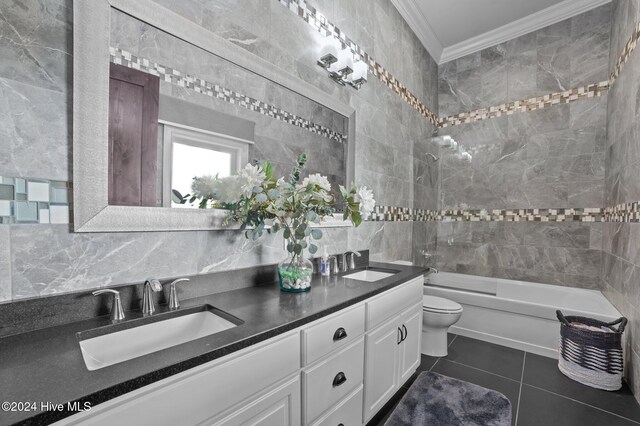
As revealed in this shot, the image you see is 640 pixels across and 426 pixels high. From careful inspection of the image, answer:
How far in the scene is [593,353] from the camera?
80.9 inches

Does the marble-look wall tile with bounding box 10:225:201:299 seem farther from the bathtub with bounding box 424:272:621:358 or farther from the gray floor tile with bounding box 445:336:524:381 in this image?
the bathtub with bounding box 424:272:621:358

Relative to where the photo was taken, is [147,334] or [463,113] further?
[463,113]

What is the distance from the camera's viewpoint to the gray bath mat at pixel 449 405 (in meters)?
1.69

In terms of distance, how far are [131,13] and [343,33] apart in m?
1.59

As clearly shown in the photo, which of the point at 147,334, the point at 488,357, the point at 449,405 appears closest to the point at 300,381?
the point at 147,334

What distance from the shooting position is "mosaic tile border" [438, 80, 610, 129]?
299 centimetres

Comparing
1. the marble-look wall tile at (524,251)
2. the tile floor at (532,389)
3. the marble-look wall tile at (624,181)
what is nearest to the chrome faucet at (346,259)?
the tile floor at (532,389)

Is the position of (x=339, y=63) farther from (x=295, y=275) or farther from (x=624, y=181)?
(x=624, y=181)

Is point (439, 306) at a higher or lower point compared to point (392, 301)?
lower

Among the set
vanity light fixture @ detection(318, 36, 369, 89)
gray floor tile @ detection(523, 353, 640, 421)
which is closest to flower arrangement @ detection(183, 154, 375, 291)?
vanity light fixture @ detection(318, 36, 369, 89)

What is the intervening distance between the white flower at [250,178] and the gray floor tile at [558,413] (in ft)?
6.61

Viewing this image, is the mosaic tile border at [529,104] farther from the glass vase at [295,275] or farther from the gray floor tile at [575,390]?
the glass vase at [295,275]

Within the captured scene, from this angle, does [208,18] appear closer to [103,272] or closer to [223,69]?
[223,69]

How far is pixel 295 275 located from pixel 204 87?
987 millimetres
